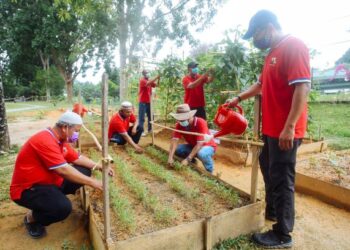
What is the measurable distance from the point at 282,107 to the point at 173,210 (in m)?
1.50

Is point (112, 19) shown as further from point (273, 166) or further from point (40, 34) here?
point (273, 166)

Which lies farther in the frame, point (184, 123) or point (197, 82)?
point (197, 82)

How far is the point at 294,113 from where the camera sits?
2.10m

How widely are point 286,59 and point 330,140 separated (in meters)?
5.02

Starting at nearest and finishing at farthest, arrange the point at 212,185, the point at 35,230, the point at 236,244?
the point at 236,244, the point at 35,230, the point at 212,185

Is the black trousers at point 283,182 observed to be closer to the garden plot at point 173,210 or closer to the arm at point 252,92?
the garden plot at point 173,210

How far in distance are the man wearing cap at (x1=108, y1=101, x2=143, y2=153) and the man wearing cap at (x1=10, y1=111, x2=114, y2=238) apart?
2431 millimetres

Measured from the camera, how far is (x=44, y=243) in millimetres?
2684

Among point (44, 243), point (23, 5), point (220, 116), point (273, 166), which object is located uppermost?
point (23, 5)

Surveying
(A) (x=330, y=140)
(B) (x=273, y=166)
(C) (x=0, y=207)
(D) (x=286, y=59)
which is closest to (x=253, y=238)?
(B) (x=273, y=166)

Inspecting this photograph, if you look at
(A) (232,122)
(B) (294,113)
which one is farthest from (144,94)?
(B) (294,113)

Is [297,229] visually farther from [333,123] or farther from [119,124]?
[333,123]

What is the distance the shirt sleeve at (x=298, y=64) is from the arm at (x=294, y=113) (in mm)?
52

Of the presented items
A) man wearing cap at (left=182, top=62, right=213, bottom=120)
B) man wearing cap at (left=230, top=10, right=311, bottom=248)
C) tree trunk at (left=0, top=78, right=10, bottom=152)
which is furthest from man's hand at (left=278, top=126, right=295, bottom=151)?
tree trunk at (left=0, top=78, right=10, bottom=152)
